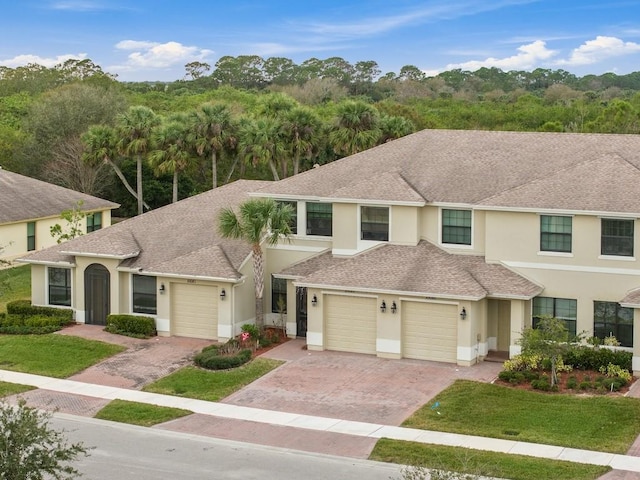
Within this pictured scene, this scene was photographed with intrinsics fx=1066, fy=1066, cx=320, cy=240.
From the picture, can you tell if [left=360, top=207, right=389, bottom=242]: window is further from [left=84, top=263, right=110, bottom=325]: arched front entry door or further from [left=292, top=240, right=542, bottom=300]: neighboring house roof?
[left=84, top=263, right=110, bottom=325]: arched front entry door

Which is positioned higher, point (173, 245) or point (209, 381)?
point (173, 245)

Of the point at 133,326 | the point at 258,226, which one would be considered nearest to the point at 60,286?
the point at 133,326

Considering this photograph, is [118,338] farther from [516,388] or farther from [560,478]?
[560,478]

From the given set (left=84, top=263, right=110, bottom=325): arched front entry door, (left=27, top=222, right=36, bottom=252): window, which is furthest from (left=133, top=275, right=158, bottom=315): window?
(left=27, top=222, right=36, bottom=252): window

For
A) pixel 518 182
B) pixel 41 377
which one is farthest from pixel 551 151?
pixel 41 377

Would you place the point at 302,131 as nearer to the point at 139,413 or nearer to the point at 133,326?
the point at 133,326

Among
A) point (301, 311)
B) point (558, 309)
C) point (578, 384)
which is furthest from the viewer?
point (301, 311)
